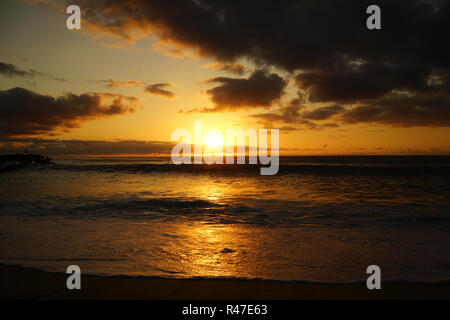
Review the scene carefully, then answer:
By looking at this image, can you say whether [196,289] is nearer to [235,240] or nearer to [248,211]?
[235,240]

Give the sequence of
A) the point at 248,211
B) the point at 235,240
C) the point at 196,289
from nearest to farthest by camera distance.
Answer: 1. the point at 196,289
2. the point at 235,240
3. the point at 248,211

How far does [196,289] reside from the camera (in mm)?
4672

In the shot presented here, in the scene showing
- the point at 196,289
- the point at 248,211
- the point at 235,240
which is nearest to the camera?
the point at 196,289

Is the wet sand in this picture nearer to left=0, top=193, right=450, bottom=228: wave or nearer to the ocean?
the ocean

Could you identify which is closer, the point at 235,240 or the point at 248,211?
the point at 235,240

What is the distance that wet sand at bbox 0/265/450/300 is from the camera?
4.45 metres

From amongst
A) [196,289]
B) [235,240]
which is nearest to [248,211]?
[235,240]

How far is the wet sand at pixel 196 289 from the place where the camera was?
4.45m

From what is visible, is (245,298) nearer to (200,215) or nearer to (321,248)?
(321,248)

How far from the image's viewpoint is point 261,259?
238 inches

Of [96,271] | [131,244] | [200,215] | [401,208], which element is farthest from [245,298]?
[401,208]

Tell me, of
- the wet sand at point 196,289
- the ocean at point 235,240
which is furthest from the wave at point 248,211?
the wet sand at point 196,289

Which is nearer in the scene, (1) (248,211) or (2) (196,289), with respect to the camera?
(2) (196,289)

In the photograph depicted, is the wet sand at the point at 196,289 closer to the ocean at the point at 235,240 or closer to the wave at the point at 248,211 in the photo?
the ocean at the point at 235,240
